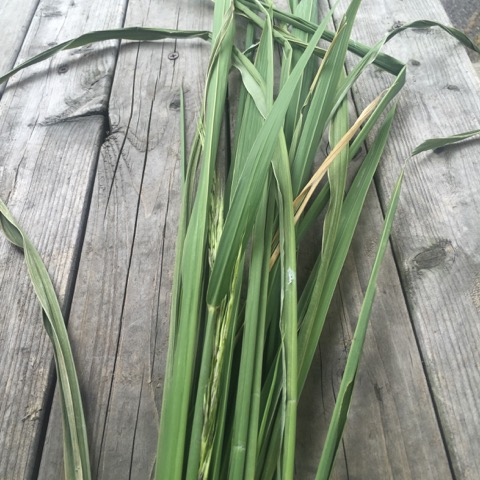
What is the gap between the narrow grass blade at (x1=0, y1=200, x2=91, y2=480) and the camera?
0.78 m

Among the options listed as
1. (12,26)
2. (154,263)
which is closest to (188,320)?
(154,263)

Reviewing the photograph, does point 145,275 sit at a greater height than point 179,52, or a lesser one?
lesser

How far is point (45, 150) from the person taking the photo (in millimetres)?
1184

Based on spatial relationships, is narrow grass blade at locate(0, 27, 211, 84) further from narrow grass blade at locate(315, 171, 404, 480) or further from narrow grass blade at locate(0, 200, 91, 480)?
narrow grass blade at locate(315, 171, 404, 480)

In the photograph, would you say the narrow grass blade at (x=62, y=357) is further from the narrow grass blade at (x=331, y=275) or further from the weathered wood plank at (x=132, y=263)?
the narrow grass blade at (x=331, y=275)

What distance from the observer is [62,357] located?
855 mm

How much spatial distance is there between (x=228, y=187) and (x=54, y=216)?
0.33m

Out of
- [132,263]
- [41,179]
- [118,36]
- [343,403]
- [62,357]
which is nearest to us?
[343,403]

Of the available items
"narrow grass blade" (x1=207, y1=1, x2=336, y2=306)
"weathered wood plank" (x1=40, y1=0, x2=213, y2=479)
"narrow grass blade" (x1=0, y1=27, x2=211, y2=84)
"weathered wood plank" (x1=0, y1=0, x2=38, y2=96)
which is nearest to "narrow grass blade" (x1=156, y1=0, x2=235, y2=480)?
"narrow grass blade" (x1=207, y1=1, x2=336, y2=306)

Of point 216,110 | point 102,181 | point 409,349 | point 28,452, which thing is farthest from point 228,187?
point 28,452

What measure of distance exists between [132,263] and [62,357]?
22cm

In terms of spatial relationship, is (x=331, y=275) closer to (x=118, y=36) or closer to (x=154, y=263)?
(x=154, y=263)

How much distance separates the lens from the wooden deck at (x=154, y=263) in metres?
0.85

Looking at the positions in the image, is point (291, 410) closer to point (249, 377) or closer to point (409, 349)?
point (249, 377)
